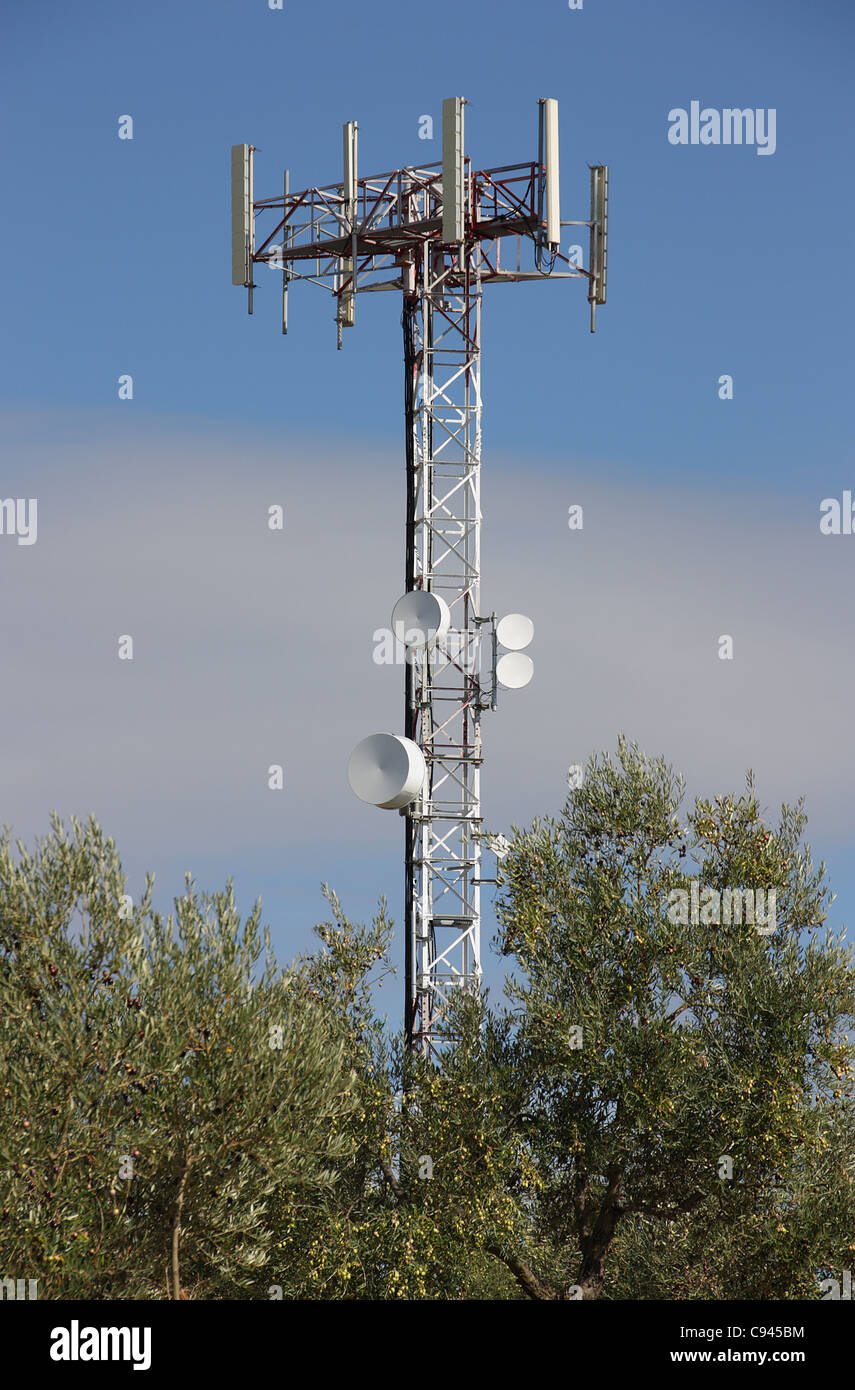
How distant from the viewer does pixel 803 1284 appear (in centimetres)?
3331

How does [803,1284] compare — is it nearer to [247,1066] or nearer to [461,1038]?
[461,1038]

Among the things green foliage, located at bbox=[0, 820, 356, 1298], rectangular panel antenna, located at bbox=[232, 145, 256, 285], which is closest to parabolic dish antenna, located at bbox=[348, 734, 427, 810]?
green foliage, located at bbox=[0, 820, 356, 1298]

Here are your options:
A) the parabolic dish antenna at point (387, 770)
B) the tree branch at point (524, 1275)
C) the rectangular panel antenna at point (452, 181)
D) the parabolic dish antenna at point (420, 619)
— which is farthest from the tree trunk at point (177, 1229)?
the rectangular panel antenna at point (452, 181)

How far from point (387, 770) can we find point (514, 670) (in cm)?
384

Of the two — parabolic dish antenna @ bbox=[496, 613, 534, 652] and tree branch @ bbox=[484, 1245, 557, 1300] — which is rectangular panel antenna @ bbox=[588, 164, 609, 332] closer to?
parabolic dish antenna @ bbox=[496, 613, 534, 652]

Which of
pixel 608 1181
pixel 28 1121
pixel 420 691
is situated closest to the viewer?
pixel 28 1121

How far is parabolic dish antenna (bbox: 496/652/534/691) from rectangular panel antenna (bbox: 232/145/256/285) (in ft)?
37.3

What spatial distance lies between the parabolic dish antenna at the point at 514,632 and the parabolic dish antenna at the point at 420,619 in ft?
4.45

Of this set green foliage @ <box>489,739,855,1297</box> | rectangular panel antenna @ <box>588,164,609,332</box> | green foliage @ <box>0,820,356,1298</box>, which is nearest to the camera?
green foliage @ <box>0,820,356,1298</box>

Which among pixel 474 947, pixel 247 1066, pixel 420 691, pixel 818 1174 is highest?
pixel 420 691

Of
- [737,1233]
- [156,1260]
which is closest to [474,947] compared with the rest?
[737,1233]

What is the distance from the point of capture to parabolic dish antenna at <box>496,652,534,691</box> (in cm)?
3825

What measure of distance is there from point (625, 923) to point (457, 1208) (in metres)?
6.61

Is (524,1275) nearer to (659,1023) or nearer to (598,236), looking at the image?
(659,1023)
